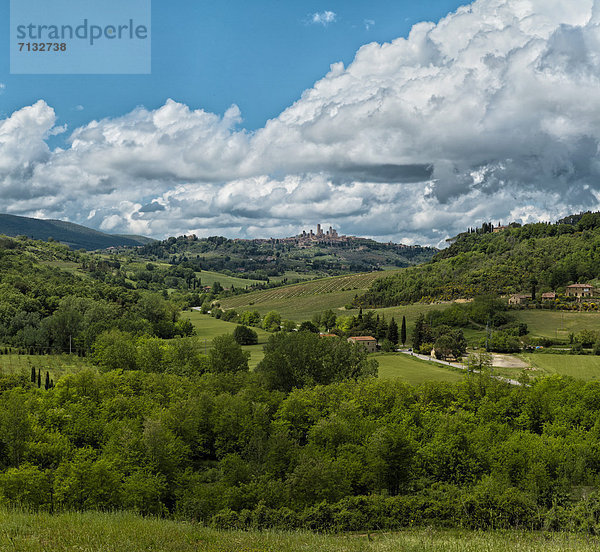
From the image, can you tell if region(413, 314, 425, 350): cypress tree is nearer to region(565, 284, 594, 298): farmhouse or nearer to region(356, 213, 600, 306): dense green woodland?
region(356, 213, 600, 306): dense green woodland

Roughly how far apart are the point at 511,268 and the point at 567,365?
8100 cm

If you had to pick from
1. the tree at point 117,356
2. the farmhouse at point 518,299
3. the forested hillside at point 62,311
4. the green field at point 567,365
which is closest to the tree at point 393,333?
the green field at point 567,365

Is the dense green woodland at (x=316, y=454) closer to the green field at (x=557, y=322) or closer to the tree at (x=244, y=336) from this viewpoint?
the green field at (x=557, y=322)

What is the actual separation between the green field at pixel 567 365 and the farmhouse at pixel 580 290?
47.3m

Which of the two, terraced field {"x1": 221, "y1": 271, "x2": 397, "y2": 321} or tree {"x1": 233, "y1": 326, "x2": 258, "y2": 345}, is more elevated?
terraced field {"x1": 221, "y1": 271, "x2": 397, "y2": 321}

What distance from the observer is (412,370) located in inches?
3127

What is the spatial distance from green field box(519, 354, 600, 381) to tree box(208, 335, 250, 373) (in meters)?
45.5

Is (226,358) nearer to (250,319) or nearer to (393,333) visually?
(393,333)

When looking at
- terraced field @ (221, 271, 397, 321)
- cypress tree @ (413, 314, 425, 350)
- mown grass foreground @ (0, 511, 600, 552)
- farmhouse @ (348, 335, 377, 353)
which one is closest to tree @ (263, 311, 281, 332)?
terraced field @ (221, 271, 397, 321)

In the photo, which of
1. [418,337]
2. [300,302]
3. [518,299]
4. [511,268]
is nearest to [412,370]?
[418,337]

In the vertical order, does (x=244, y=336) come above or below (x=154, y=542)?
below

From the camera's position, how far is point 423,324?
105125 millimetres

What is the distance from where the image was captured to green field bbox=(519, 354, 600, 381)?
240 feet

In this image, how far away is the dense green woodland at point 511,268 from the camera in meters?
139
